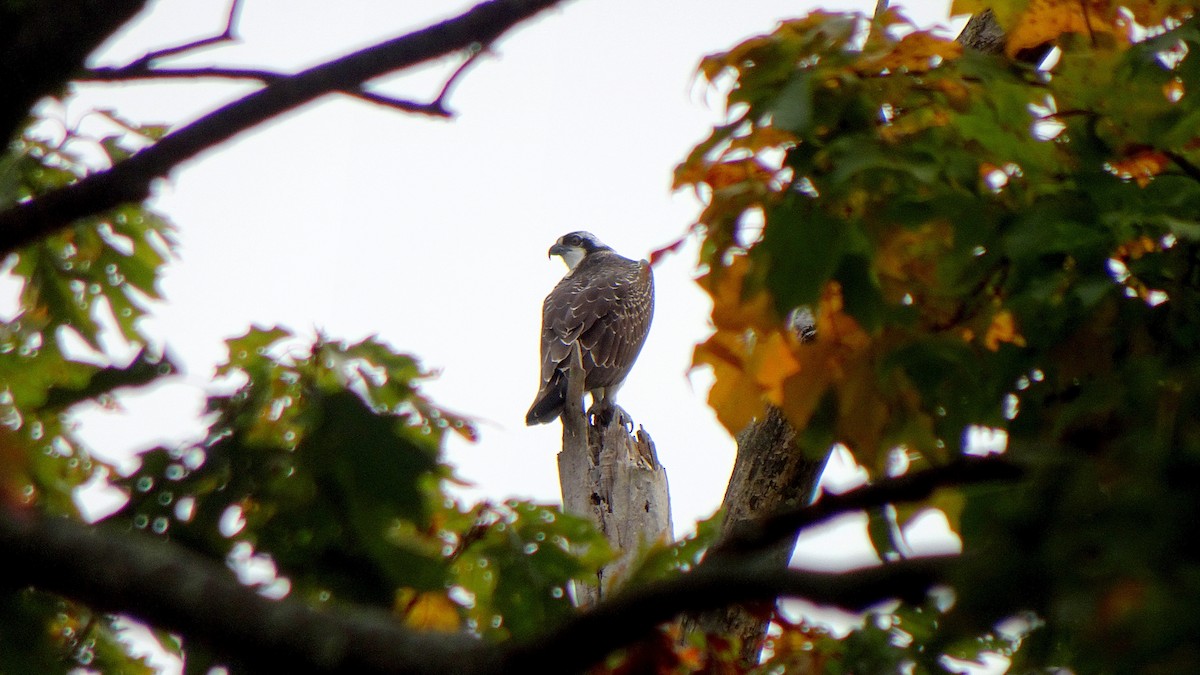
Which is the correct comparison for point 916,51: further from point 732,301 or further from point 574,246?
point 574,246

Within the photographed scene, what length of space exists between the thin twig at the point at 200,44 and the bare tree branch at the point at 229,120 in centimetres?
25

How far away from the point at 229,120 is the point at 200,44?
0.38 meters

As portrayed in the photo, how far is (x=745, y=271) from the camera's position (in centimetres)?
220

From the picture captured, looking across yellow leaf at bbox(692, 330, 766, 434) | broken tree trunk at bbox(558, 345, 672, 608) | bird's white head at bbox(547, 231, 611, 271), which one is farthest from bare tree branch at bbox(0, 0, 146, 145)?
bird's white head at bbox(547, 231, 611, 271)

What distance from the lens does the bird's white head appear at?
42.4 feet

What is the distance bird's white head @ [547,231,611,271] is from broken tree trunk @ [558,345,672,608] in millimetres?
6761

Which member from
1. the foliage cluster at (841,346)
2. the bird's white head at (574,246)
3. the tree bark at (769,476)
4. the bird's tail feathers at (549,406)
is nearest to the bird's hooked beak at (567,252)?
the bird's white head at (574,246)

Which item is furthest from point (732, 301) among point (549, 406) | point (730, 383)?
point (549, 406)

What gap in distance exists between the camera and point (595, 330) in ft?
29.8

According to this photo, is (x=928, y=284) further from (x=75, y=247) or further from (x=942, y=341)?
(x=75, y=247)

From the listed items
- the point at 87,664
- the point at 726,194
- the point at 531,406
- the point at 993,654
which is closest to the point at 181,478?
the point at 87,664

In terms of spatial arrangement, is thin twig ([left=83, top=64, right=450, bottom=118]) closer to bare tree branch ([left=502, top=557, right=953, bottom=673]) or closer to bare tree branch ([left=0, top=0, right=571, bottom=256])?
bare tree branch ([left=0, top=0, right=571, bottom=256])

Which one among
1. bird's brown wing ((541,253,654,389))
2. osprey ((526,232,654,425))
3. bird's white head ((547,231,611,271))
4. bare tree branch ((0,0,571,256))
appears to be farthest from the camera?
bird's white head ((547,231,611,271))

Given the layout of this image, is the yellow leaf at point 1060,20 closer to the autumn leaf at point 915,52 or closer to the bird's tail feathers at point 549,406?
the autumn leaf at point 915,52
